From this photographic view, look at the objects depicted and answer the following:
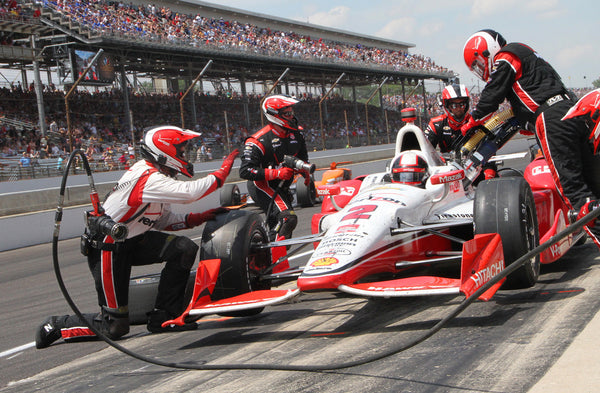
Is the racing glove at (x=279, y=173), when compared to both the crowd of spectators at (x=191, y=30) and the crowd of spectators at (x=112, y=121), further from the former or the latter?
the crowd of spectators at (x=191, y=30)

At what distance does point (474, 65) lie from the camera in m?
5.95

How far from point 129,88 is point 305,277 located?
91.9ft

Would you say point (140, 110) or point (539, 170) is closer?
point (539, 170)

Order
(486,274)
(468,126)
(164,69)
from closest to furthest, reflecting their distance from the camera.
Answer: (486,274) < (468,126) < (164,69)

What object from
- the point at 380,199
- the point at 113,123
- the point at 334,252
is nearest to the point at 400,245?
the point at 380,199

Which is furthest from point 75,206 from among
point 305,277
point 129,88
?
point 129,88

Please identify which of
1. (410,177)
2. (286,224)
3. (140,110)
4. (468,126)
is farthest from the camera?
(140,110)

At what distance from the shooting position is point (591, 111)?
16.0 ft

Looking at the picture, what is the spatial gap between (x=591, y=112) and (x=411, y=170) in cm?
149

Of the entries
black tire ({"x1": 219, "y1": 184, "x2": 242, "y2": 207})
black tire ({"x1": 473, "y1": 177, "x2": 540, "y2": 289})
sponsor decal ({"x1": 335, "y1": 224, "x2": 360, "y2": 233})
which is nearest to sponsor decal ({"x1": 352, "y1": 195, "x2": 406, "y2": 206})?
sponsor decal ({"x1": 335, "y1": 224, "x2": 360, "y2": 233})

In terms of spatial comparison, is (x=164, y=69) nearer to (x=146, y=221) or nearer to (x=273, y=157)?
(x=273, y=157)

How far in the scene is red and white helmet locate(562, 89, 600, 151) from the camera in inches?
191

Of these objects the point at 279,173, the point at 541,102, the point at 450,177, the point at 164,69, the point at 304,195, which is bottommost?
the point at 304,195

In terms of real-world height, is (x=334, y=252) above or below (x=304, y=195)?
below
